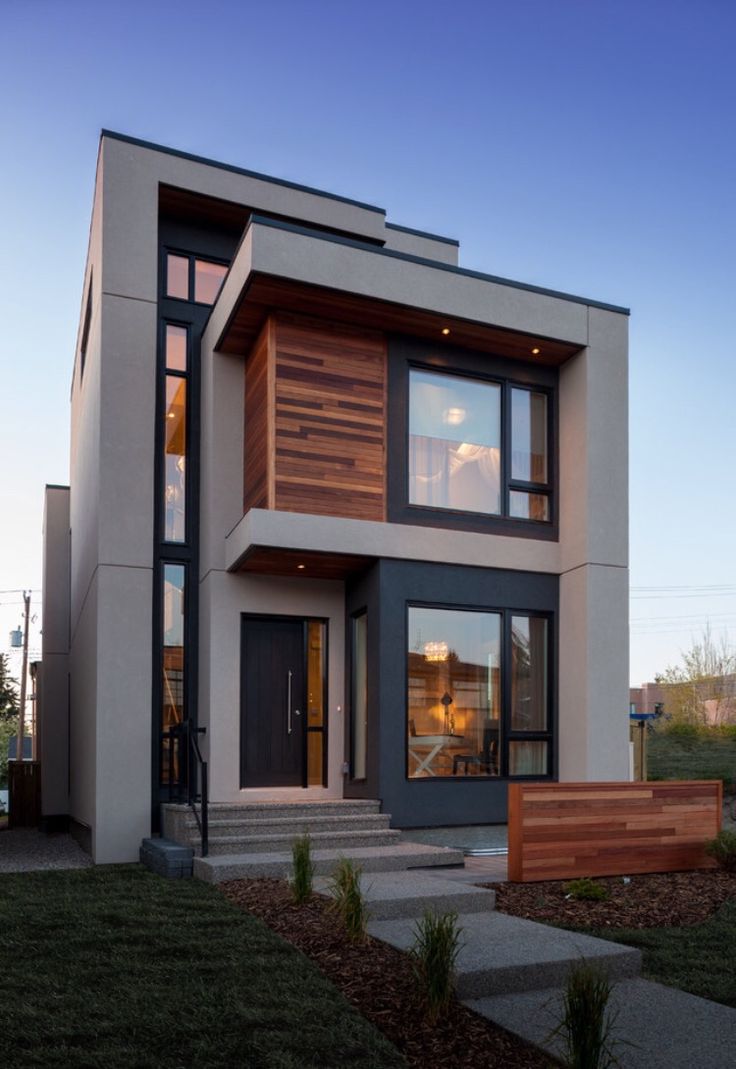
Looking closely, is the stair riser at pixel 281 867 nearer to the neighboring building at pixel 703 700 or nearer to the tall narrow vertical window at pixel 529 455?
the tall narrow vertical window at pixel 529 455

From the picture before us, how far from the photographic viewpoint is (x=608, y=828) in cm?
822

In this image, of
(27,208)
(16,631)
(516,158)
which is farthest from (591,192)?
(16,631)

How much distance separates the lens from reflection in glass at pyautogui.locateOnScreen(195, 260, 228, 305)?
11.5 metres

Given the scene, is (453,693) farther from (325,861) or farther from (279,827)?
(325,861)

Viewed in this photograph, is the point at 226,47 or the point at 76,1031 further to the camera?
the point at 226,47

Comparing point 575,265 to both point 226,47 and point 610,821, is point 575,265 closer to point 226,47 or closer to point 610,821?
point 226,47

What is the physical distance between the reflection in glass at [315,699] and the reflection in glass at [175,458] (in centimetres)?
199

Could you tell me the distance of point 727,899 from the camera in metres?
7.22

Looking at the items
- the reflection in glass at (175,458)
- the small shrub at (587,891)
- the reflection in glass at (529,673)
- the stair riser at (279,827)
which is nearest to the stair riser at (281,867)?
the stair riser at (279,827)

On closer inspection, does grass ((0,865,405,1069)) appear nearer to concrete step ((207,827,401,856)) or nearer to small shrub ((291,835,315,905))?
small shrub ((291,835,315,905))

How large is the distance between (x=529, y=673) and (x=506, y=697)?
511mm

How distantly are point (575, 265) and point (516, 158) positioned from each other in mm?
3209

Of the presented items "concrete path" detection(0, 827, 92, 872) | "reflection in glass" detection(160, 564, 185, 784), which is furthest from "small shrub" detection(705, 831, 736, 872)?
"concrete path" detection(0, 827, 92, 872)

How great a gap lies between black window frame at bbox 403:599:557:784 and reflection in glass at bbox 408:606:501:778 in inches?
2.1
